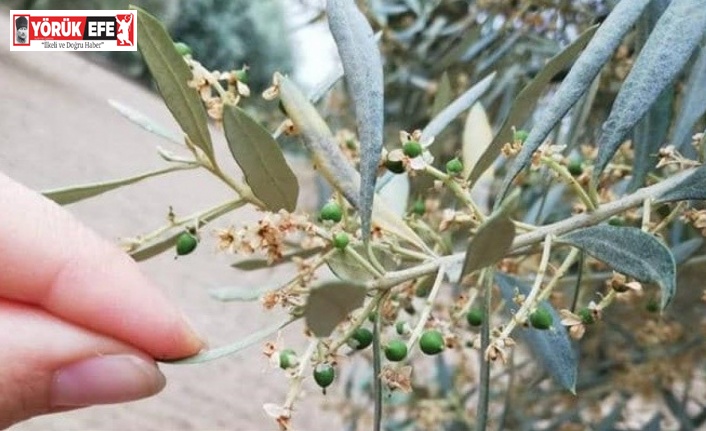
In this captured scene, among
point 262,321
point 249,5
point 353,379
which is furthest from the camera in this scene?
point 249,5

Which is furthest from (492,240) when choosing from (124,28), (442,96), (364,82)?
(124,28)

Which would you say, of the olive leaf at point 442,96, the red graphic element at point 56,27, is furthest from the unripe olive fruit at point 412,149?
the red graphic element at point 56,27

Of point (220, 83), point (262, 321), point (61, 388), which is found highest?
point (220, 83)

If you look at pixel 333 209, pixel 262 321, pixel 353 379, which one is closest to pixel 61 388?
pixel 333 209

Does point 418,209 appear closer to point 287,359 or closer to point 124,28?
point 287,359

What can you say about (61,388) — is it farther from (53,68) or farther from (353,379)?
(53,68)

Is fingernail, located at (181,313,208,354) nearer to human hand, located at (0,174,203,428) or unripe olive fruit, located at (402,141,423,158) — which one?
human hand, located at (0,174,203,428)

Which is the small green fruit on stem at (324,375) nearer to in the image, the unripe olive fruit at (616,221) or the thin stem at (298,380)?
the thin stem at (298,380)
